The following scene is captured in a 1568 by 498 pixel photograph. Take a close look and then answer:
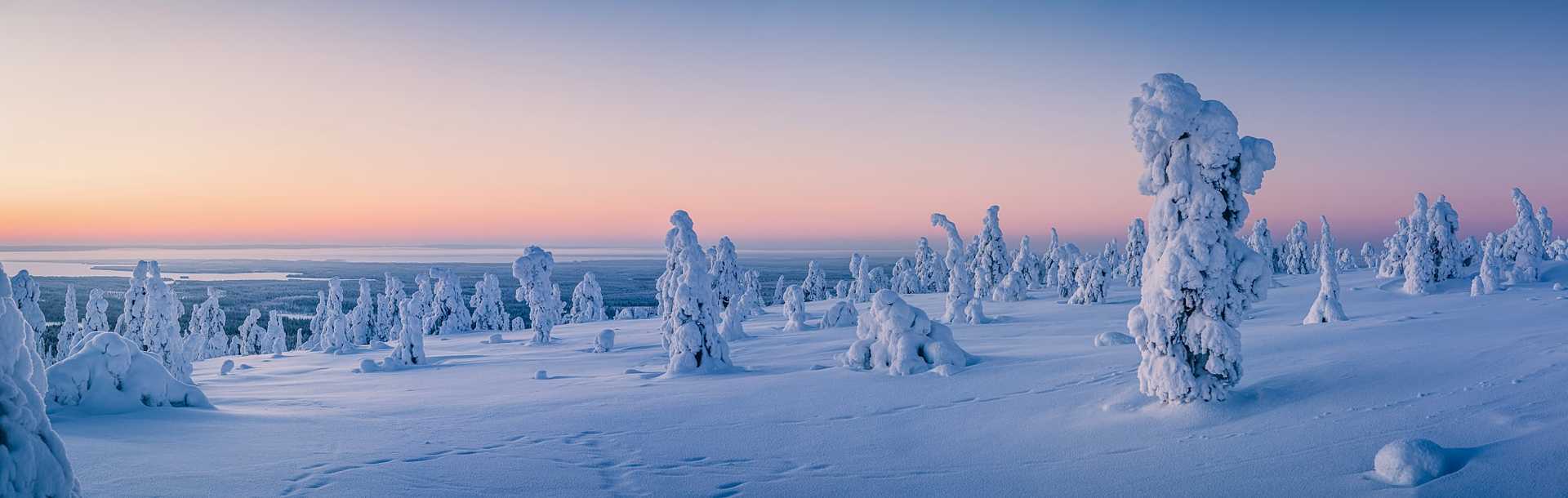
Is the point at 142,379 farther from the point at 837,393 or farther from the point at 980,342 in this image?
the point at 980,342

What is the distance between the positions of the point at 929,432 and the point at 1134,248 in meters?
66.0

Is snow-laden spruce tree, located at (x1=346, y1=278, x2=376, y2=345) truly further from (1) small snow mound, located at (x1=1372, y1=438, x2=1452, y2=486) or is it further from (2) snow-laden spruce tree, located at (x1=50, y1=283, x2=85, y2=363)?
(1) small snow mound, located at (x1=1372, y1=438, x2=1452, y2=486)

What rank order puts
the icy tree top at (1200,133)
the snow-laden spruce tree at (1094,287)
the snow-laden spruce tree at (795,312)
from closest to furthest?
the icy tree top at (1200,133) → the snow-laden spruce tree at (795,312) → the snow-laden spruce tree at (1094,287)

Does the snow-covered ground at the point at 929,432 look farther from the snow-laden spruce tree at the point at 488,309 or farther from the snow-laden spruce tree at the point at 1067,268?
the snow-laden spruce tree at the point at 488,309

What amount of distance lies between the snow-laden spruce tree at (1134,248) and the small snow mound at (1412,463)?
64815 millimetres

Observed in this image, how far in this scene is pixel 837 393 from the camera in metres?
14.7

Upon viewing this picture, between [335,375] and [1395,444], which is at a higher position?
[1395,444]

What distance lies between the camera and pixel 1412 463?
6457 mm

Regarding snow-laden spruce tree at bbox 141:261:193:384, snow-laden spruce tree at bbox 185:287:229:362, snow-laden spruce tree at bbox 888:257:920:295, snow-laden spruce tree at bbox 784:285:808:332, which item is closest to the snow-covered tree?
snow-laden spruce tree at bbox 185:287:229:362

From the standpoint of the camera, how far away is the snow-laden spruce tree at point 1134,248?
2635 inches

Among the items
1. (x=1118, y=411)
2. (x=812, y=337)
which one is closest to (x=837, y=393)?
(x=1118, y=411)

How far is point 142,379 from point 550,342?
94.7ft

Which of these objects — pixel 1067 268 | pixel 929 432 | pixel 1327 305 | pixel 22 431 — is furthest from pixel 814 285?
pixel 22 431

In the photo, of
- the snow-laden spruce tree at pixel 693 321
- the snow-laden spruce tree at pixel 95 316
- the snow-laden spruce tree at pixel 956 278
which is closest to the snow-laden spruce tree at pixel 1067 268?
the snow-laden spruce tree at pixel 956 278
